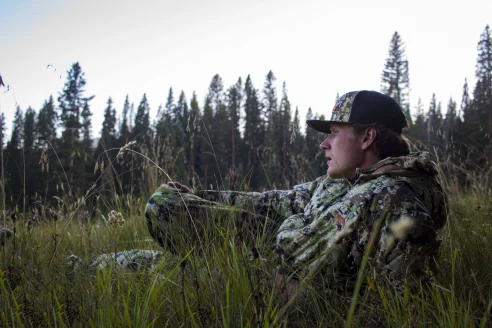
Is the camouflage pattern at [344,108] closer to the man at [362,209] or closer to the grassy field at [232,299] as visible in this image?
the man at [362,209]

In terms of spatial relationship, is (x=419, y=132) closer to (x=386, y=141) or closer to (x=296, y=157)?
(x=296, y=157)

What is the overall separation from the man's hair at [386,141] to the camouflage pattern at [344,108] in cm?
9

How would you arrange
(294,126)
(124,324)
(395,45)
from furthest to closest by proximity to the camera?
1. (395,45)
2. (294,126)
3. (124,324)

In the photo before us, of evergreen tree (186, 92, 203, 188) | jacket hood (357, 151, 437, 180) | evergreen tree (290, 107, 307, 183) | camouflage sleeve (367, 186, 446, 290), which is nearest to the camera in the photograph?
camouflage sleeve (367, 186, 446, 290)

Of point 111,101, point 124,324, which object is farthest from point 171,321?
point 111,101

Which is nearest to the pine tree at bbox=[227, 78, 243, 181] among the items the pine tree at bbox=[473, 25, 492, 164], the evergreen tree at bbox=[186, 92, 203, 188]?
the pine tree at bbox=[473, 25, 492, 164]

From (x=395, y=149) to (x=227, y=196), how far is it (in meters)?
1.39

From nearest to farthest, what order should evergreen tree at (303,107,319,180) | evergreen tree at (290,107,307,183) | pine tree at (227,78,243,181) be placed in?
evergreen tree at (290,107,307,183) → evergreen tree at (303,107,319,180) → pine tree at (227,78,243,181)

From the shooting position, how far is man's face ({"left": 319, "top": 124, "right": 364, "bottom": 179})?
2.60 m

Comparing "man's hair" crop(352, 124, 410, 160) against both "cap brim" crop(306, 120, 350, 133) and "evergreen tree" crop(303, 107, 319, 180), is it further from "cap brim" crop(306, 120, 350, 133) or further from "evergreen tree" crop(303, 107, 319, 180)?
"evergreen tree" crop(303, 107, 319, 180)

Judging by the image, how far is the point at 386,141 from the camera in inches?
101

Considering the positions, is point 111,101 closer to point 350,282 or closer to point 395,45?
point 395,45

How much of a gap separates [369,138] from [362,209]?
1.14m

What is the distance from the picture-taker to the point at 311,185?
3.28m
